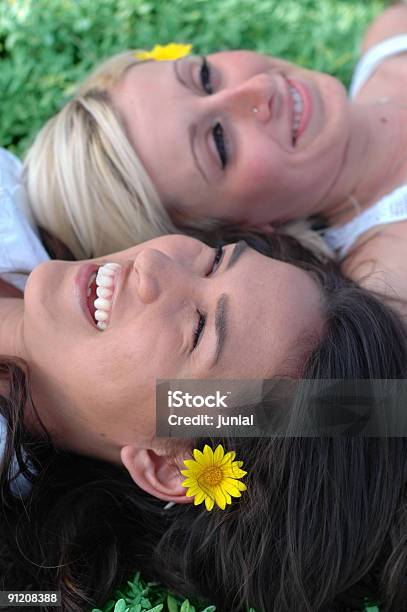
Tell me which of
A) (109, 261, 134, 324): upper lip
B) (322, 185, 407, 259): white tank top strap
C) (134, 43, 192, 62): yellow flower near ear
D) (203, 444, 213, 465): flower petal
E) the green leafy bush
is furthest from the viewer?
the green leafy bush

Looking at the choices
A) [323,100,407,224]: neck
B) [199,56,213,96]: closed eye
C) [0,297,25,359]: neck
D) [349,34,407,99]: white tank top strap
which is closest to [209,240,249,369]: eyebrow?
[0,297,25,359]: neck

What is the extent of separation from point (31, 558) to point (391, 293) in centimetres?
129

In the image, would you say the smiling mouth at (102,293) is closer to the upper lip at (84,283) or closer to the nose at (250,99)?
the upper lip at (84,283)

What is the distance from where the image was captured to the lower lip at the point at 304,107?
2451mm

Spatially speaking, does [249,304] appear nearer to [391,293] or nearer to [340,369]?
[340,369]

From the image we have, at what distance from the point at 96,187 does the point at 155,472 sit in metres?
1.07

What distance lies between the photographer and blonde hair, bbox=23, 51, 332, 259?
2410 millimetres

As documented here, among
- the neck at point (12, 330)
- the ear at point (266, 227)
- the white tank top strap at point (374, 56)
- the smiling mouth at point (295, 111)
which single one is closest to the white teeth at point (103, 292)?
the neck at point (12, 330)

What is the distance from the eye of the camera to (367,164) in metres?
2.71

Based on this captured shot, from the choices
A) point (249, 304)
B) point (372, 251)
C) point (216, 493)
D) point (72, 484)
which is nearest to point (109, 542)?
point (72, 484)

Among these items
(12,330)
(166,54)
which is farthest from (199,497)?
(166,54)

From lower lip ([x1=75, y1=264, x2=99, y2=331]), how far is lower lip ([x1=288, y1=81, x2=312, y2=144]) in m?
0.93

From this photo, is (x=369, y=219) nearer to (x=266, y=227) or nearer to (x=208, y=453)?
(x=266, y=227)

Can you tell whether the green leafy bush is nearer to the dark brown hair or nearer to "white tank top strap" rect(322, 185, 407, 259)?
"white tank top strap" rect(322, 185, 407, 259)
